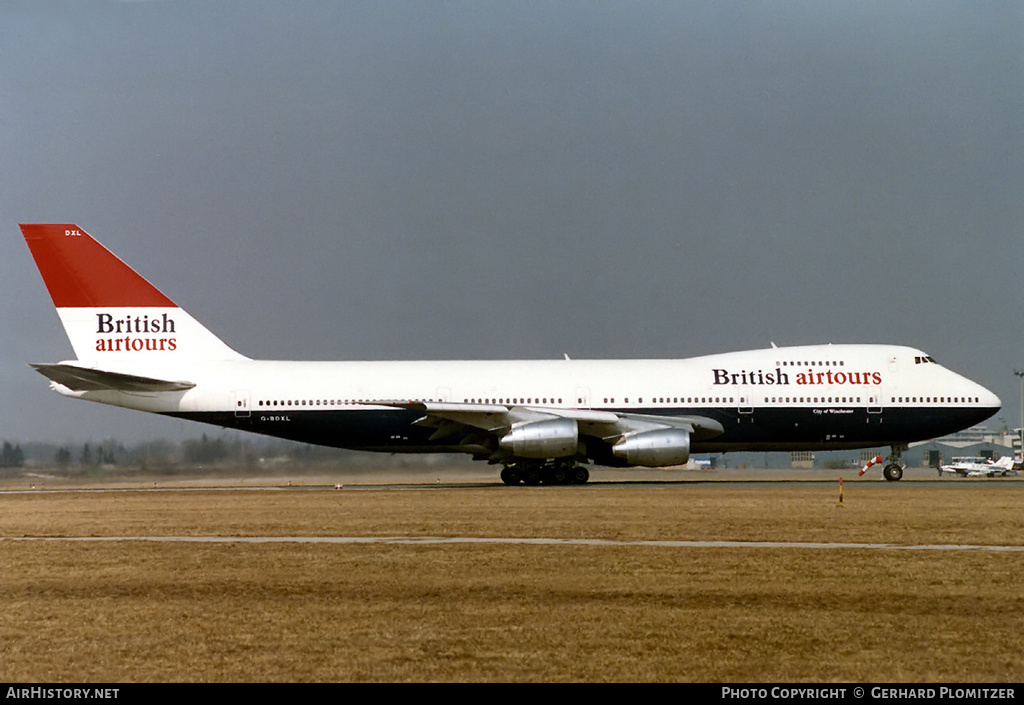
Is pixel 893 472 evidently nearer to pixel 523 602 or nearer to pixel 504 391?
pixel 504 391

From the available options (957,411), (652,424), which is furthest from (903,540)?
(957,411)

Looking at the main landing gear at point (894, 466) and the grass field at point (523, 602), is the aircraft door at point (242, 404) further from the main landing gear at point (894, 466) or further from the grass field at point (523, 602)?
the main landing gear at point (894, 466)

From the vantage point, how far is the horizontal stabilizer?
117ft

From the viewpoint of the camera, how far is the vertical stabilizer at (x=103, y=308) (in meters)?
38.6

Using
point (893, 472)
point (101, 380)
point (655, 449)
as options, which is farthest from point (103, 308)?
point (893, 472)

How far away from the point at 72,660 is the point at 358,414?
2760 cm

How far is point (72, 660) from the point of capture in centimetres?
956

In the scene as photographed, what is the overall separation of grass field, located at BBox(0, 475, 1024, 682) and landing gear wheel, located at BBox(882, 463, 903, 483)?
15845 millimetres

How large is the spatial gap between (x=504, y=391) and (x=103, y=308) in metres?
14.0

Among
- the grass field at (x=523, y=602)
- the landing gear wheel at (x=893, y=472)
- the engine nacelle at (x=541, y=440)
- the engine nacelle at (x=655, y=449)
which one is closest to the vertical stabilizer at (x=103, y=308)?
the engine nacelle at (x=541, y=440)

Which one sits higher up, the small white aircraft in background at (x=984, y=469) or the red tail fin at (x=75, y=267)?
the red tail fin at (x=75, y=267)

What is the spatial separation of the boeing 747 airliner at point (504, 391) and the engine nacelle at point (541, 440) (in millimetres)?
1456

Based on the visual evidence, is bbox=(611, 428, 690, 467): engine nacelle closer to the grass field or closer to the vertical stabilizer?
the grass field

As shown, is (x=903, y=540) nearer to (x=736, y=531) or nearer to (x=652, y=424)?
(x=736, y=531)
